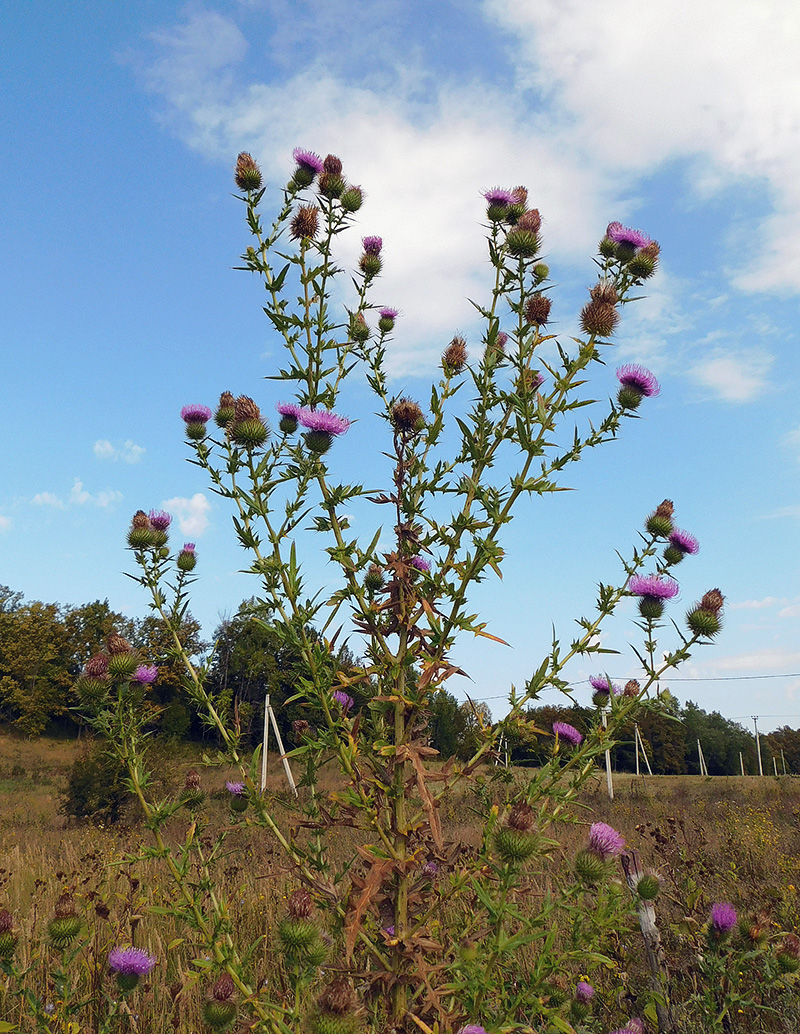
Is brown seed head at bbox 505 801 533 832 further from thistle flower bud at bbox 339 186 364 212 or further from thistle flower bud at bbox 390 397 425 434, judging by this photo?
thistle flower bud at bbox 339 186 364 212

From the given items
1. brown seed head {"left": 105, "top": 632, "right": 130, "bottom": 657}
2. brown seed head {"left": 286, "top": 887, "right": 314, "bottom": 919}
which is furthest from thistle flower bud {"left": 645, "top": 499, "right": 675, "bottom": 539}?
brown seed head {"left": 105, "top": 632, "right": 130, "bottom": 657}

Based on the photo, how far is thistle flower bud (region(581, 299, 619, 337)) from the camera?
3646 millimetres

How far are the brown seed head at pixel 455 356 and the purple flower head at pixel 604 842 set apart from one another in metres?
2.51

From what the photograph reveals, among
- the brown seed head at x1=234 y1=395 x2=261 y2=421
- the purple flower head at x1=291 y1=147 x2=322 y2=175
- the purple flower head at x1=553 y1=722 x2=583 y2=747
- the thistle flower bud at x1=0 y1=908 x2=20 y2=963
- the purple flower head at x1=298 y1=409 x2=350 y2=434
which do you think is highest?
the purple flower head at x1=291 y1=147 x2=322 y2=175

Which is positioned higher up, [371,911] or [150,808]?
[150,808]

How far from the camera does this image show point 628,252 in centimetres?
409

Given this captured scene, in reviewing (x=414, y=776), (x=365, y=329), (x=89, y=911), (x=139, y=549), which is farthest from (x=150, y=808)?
(x=89, y=911)

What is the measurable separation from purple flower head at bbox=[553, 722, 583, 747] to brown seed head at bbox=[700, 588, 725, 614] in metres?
1.14

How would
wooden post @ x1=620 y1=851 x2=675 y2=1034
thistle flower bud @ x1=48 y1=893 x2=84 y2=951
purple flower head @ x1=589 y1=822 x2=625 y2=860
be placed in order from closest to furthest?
purple flower head @ x1=589 y1=822 x2=625 y2=860 → wooden post @ x1=620 y1=851 x2=675 y2=1034 → thistle flower bud @ x1=48 y1=893 x2=84 y2=951

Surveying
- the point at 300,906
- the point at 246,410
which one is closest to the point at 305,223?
the point at 246,410

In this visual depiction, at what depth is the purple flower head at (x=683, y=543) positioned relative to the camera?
4.42 meters

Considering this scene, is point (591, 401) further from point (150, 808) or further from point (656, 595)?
point (150, 808)

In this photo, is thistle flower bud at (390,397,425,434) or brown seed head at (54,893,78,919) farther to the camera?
brown seed head at (54,893,78,919)

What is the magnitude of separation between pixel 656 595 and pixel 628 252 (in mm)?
2065
